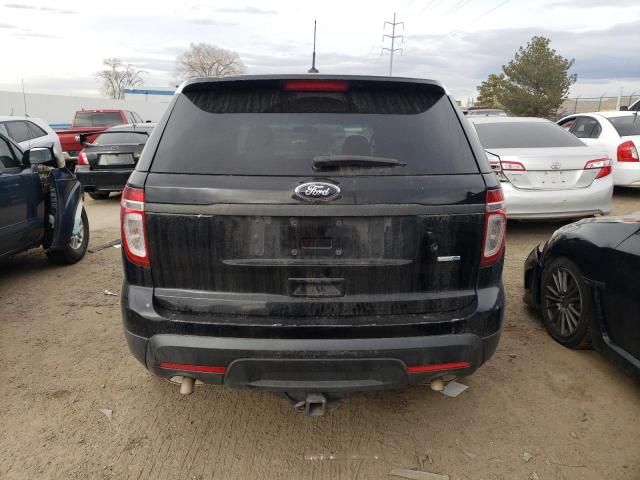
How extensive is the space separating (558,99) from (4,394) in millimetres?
45711

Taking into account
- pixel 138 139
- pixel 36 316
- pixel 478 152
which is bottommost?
pixel 36 316

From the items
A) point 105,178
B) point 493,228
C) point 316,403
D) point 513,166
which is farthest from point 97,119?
point 493,228

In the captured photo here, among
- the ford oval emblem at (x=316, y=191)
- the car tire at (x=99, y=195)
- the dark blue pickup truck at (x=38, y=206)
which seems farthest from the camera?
the car tire at (x=99, y=195)

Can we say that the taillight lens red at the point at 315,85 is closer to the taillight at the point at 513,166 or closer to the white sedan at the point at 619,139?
the taillight at the point at 513,166

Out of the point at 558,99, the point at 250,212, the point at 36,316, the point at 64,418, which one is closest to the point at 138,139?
the point at 36,316

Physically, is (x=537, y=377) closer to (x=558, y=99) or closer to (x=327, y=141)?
(x=327, y=141)

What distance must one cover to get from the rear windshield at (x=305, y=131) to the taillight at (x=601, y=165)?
4.77 meters

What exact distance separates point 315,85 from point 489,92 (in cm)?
5474

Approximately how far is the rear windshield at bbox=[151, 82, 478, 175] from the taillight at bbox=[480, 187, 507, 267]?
0.52 ft

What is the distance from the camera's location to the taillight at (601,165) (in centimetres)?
647

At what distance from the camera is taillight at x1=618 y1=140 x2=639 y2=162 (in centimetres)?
901

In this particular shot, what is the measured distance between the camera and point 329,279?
2.28 meters

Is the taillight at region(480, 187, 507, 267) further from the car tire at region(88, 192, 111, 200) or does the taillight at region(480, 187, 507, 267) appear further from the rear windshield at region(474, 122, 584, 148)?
the car tire at region(88, 192, 111, 200)

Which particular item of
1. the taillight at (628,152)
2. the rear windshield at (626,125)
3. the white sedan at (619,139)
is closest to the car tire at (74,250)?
the white sedan at (619,139)
